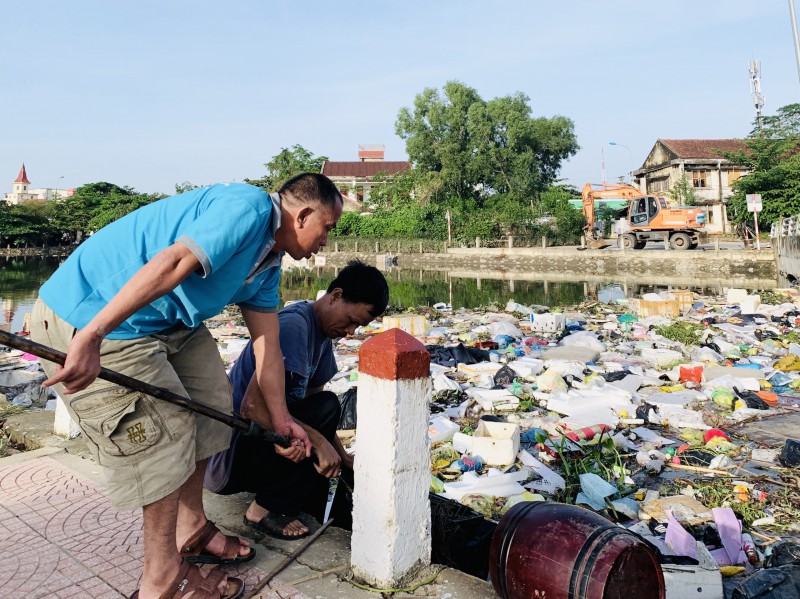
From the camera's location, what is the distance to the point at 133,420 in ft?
5.82

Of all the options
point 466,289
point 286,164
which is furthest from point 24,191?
point 466,289

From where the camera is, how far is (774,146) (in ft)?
76.8

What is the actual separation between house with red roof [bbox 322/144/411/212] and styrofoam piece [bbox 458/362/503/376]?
39406 mm

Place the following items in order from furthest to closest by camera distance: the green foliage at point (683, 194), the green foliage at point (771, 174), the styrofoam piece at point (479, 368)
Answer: the green foliage at point (683, 194) < the green foliage at point (771, 174) < the styrofoam piece at point (479, 368)

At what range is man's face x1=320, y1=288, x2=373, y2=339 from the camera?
8.33 ft

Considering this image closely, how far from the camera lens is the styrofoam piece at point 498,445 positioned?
3.70 m

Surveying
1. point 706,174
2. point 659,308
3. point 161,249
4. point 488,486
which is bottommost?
point 488,486

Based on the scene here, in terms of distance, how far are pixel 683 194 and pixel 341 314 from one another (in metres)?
33.7

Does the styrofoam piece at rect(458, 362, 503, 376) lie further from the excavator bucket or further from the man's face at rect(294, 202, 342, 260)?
the excavator bucket

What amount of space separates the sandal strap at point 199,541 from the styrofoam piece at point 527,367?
418 cm

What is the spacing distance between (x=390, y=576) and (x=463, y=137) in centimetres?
3414

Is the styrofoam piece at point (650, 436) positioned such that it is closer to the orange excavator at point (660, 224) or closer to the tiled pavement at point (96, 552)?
the tiled pavement at point (96, 552)

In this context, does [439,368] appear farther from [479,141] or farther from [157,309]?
[479,141]

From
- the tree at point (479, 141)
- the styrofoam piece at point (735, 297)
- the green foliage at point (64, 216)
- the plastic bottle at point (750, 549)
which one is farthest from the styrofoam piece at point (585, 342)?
the green foliage at point (64, 216)
